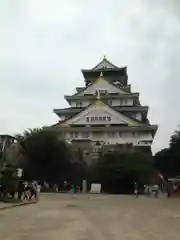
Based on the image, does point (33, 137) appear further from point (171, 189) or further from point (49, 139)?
point (171, 189)

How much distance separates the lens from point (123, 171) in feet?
144

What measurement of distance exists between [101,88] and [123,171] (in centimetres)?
2105

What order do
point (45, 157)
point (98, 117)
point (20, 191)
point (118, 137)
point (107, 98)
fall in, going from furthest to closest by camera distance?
point (107, 98) < point (98, 117) < point (118, 137) < point (45, 157) < point (20, 191)

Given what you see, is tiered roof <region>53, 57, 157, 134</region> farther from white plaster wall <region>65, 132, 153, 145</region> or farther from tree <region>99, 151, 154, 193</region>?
tree <region>99, 151, 154, 193</region>

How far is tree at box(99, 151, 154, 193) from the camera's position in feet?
144

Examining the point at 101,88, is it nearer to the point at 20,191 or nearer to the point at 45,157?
the point at 45,157

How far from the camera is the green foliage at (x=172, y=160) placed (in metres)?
46.4

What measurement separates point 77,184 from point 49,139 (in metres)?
5.73

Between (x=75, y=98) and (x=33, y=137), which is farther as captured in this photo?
(x=75, y=98)

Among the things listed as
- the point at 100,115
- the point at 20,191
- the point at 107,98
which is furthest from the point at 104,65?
the point at 20,191

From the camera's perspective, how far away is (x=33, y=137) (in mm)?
47406

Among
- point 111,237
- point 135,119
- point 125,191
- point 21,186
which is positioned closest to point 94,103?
point 135,119

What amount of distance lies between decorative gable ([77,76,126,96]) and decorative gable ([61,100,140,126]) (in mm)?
5642

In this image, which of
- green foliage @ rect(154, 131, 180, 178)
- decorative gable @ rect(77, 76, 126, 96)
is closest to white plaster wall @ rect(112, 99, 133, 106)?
decorative gable @ rect(77, 76, 126, 96)
